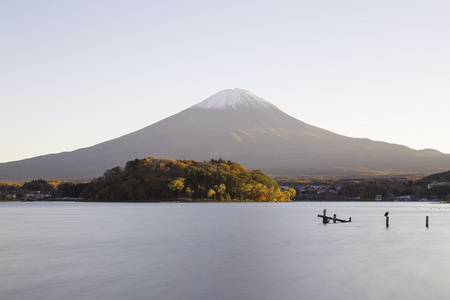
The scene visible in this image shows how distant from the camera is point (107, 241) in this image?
Result: 3400 cm

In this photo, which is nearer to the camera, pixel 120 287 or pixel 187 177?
pixel 120 287

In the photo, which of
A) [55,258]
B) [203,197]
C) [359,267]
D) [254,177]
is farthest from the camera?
[254,177]

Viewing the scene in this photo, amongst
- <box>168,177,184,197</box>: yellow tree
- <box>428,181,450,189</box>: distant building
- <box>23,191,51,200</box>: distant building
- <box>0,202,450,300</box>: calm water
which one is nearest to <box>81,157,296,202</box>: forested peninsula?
<box>168,177,184,197</box>: yellow tree

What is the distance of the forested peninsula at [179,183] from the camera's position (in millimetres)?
114562

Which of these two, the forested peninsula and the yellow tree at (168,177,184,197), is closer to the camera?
the yellow tree at (168,177,184,197)

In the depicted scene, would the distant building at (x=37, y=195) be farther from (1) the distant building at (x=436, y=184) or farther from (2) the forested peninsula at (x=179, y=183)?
(1) the distant building at (x=436, y=184)

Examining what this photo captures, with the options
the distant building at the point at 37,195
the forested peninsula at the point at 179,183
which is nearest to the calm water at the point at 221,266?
the forested peninsula at the point at 179,183

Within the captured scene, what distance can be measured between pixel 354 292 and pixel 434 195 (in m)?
161

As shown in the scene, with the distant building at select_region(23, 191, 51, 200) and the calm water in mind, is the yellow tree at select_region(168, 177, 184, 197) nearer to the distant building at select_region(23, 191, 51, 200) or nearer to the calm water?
the distant building at select_region(23, 191, 51, 200)

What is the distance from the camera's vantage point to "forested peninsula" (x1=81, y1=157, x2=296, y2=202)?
376ft

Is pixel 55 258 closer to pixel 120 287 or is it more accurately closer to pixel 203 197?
pixel 120 287

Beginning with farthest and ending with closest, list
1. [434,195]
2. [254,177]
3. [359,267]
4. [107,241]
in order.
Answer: [434,195]
[254,177]
[107,241]
[359,267]

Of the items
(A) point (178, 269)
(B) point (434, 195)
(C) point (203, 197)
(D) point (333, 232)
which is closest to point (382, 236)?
(D) point (333, 232)

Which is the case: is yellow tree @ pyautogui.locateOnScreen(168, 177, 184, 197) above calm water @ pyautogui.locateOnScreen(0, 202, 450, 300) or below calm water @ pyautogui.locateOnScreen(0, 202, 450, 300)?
above
